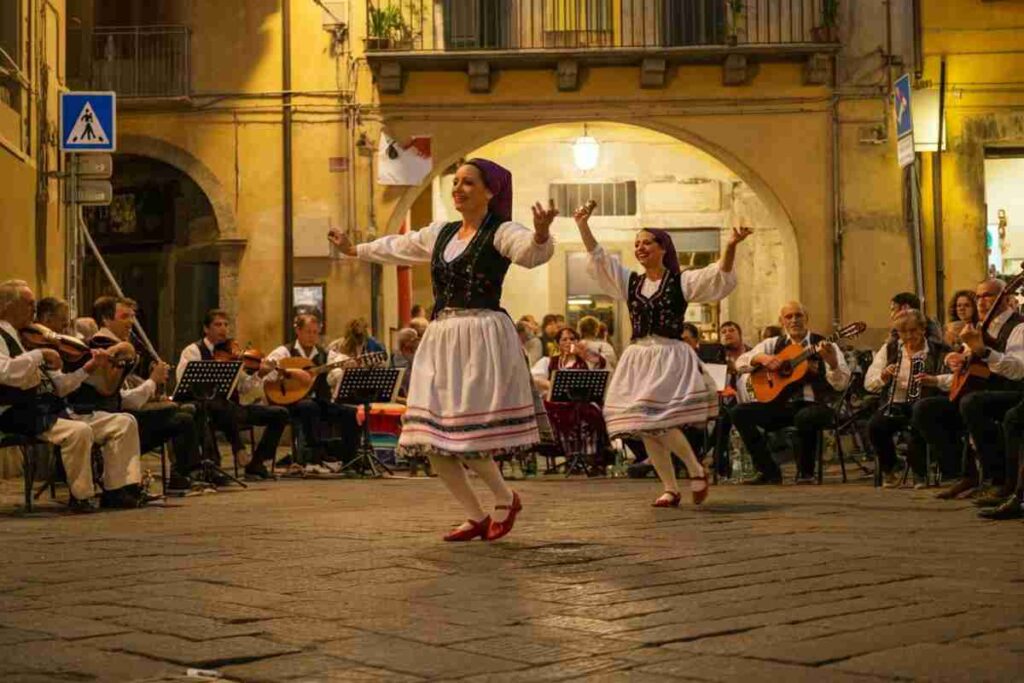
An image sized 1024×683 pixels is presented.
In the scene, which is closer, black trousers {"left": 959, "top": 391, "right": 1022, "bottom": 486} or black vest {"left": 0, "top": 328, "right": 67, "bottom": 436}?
black vest {"left": 0, "top": 328, "right": 67, "bottom": 436}

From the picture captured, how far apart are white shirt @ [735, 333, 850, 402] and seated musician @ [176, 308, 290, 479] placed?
424cm

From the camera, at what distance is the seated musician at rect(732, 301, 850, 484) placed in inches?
541

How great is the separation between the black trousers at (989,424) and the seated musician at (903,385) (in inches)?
61.9

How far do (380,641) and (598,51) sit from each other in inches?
663

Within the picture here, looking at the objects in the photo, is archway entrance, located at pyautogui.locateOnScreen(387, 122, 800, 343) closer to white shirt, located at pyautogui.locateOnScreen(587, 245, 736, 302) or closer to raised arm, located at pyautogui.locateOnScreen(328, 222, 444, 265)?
white shirt, located at pyautogui.locateOnScreen(587, 245, 736, 302)

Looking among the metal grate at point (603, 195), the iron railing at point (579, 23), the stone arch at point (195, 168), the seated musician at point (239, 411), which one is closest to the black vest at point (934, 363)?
the seated musician at point (239, 411)

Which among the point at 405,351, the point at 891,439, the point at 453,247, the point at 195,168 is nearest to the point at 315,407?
the point at 405,351

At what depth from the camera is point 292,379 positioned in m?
16.2

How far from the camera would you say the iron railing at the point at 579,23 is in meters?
21.5

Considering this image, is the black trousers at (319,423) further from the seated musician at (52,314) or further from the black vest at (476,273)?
the black vest at (476,273)

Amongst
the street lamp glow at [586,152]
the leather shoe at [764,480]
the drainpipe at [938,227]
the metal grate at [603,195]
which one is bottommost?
the leather shoe at [764,480]

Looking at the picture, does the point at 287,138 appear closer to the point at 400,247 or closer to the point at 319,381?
the point at 319,381

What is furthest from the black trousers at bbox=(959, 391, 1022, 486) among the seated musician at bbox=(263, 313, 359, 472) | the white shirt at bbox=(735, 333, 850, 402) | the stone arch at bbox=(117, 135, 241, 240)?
→ the stone arch at bbox=(117, 135, 241, 240)

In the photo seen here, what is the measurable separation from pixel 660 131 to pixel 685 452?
11803 mm
